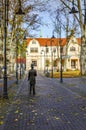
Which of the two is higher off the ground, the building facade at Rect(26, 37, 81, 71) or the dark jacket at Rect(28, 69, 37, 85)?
the building facade at Rect(26, 37, 81, 71)

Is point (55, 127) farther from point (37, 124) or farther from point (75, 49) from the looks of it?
point (75, 49)

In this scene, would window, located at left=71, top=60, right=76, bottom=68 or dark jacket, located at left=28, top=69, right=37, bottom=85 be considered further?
window, located at left=71, top=60, right=76, bottom=68

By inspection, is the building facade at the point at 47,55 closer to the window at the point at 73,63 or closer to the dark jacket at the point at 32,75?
the window at the point at 73,63

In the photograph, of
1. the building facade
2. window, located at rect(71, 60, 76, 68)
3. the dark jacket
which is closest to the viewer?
the dark jacket

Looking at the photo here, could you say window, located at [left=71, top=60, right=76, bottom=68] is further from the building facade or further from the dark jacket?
the dark jacket

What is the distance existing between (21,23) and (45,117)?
39.1m

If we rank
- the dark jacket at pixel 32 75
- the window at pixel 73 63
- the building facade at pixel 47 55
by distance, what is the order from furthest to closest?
the window at pixel 73 63 → the building facade at pixel 47 55 → the dark jacket at pixel 32 75

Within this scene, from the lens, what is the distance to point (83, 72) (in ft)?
164

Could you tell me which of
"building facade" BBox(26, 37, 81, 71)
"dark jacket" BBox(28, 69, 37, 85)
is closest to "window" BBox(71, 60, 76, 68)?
"building facade" BBox(26, 37, 81, 71)

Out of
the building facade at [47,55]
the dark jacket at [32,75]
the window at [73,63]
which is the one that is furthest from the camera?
the window at [73,63]

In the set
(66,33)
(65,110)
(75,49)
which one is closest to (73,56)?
(75,49)

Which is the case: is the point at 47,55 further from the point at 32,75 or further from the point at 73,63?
the point at 32,75

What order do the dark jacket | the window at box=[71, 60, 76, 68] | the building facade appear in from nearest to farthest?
Result: the dark jacket → the building facade → the window at box=[71, 60, 76, 68]

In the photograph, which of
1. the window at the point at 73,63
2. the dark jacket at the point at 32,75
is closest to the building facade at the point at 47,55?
the window at the point at 73,63
